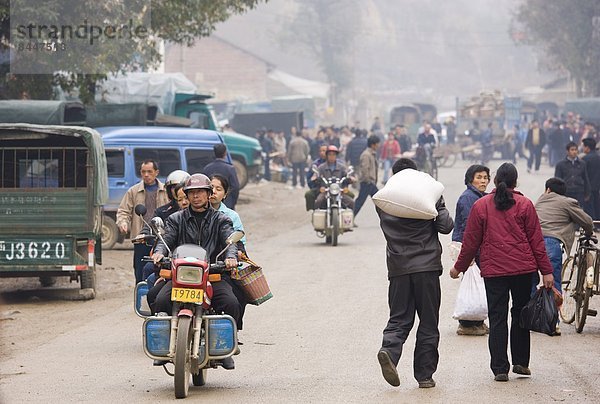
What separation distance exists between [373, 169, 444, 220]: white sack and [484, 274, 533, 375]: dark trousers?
814 mm

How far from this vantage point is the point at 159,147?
22.1 metres

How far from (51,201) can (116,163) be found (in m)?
6.87

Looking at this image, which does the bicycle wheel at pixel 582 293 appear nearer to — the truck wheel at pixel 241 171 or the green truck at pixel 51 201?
the green truck at pixel 51 201

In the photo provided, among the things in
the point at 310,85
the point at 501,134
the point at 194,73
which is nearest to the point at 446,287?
the point at 501,134

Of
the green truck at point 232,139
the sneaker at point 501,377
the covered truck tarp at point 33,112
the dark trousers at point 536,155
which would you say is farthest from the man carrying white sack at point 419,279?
the dark trousers at point 536,155

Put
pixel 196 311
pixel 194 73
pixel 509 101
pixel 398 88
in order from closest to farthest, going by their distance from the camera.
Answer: pixel 196 311 → pixel 509 101 → pixel 194 73 → pixel 398 88

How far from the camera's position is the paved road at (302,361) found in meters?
8.50

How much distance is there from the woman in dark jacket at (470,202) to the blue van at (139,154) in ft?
32.3

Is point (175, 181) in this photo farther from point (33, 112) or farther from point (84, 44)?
point (84, 44)

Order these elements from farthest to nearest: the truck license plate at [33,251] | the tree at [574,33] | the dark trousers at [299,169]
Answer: the tree at [574,33] → the dark trousers at [299,169] → the truck license plate at [33,251]

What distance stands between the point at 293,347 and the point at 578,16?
49.5m

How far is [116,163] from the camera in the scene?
70.5 ft

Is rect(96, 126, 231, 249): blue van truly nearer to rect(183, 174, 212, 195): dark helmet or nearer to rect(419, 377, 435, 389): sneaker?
rect(183, 174, 212, 195): dark helmet

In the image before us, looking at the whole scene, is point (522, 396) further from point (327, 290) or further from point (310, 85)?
point (310, 85)
